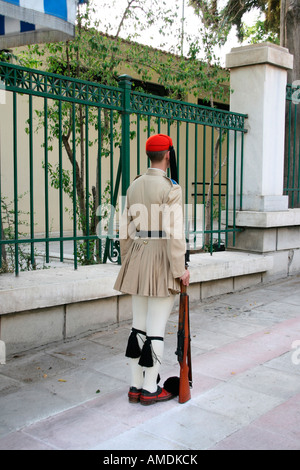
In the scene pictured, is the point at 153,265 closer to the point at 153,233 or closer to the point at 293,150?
the point at 153,233

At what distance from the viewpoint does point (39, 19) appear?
11.2 ft

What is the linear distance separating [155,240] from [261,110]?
4429mm

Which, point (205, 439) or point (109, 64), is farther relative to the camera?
point (109, 64)

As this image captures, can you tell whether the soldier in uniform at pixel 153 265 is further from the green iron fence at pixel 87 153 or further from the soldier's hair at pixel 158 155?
the green iron fence at pixel 87 153

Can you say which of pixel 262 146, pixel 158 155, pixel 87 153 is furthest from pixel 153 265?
pixel 262 146

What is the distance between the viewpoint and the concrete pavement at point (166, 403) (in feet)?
9.96

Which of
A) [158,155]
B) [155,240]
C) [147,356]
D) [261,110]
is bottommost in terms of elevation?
[147,356]

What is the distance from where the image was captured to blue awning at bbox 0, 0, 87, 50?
333 cm

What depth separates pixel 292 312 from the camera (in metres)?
6.06
